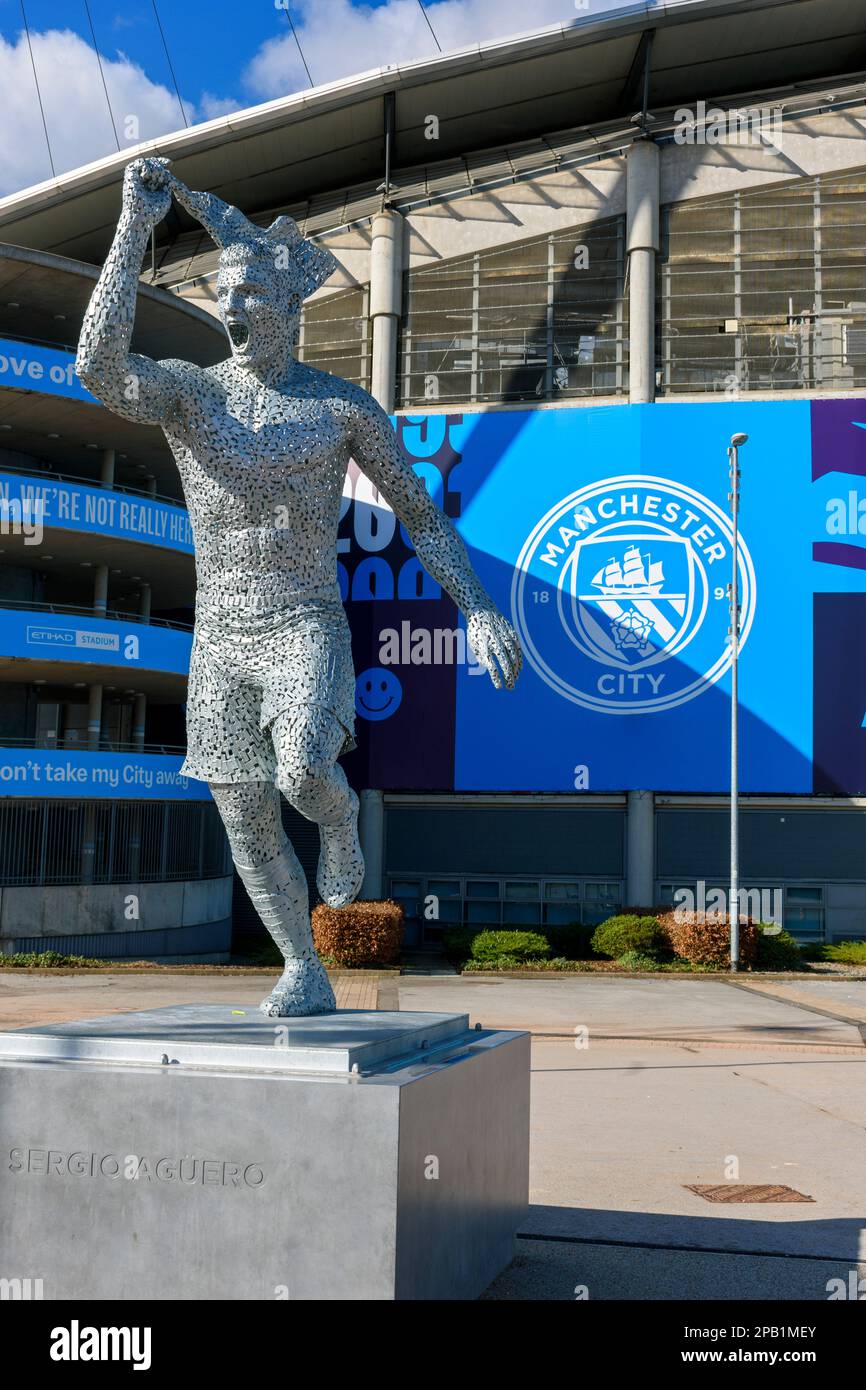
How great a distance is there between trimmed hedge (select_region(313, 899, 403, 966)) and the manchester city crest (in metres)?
7.11

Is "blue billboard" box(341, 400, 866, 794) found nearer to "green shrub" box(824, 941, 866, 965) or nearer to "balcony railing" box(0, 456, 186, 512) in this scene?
"green shrub" box(824, 941, 866, 965)

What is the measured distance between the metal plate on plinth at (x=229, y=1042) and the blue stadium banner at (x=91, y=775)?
20733 millimetres

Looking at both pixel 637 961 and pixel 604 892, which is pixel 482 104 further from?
pixel 637 961

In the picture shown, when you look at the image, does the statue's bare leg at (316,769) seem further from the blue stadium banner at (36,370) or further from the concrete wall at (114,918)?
the blue stadium banner at (36,370)

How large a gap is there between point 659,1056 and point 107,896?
53.4ft

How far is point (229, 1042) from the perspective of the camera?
4.77 m

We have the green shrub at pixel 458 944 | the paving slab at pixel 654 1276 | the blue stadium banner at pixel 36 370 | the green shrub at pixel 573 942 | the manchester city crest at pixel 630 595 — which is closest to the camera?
the paving slab at pixel 654 1276

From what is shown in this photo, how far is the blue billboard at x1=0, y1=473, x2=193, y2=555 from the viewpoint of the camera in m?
25.8

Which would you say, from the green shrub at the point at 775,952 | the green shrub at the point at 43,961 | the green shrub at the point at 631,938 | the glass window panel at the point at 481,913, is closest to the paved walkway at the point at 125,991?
the green shrub at the point at 43,961

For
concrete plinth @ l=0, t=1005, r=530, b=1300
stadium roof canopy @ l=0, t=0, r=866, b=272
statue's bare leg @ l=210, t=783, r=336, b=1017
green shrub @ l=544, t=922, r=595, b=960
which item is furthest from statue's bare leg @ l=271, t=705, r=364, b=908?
stadium roof canopy @ l=0, t=0, r=866, b=272

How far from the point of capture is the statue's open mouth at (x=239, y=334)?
19.3 feet

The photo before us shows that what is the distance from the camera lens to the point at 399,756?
30.5 m
